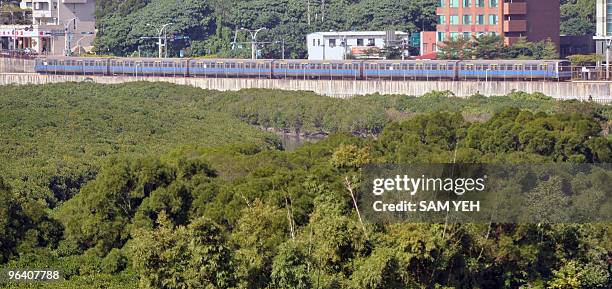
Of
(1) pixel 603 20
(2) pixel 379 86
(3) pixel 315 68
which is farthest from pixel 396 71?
(1) pixel 603 20

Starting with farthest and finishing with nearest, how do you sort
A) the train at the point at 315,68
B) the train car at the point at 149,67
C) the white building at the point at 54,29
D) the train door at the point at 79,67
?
the white building at the point at 54,29
the train door at the point at 79,67
the train car at the point at 149,67
the train at the point at 315,68

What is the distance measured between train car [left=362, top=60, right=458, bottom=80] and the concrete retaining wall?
166 centimetres

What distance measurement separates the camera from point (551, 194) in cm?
3225

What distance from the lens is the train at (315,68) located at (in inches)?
2660

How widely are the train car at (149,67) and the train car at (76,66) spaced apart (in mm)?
596

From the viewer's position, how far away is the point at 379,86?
7000cm

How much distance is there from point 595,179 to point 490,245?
21.6ft

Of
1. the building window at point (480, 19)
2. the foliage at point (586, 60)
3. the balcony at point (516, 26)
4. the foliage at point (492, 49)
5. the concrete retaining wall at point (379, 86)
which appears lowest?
the concrete retaining wall at point (379, 86)

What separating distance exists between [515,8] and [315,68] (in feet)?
37.0

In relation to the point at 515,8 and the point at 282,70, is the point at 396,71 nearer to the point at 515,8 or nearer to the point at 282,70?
the point at 282,70

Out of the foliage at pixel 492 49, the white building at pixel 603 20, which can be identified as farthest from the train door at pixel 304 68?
the white building at pixel 603 20

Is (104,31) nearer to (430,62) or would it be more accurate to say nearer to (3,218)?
(430,62)

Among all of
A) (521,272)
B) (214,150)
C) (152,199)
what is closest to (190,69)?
(214,150)

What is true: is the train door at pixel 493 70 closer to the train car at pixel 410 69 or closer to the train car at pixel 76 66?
the train car at pixel 410 69
